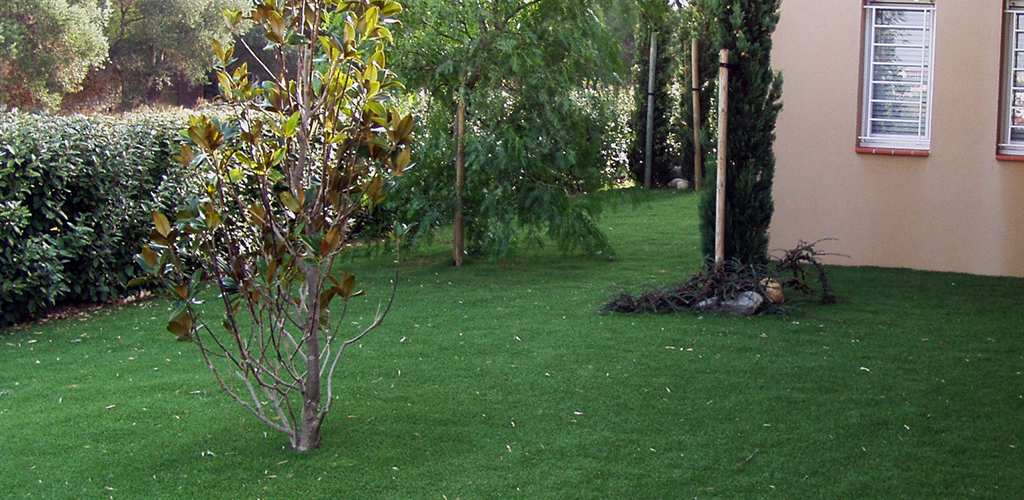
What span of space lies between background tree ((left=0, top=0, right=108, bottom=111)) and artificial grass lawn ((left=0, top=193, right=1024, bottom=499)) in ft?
71.6

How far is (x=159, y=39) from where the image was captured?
30516mm

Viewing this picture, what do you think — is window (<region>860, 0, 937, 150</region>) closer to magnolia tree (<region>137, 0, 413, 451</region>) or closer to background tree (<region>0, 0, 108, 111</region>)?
magnolia tree (<region>137, 0, 413, 451</region>)

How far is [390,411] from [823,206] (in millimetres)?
5970

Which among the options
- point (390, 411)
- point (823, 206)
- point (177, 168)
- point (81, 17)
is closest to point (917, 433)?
point (390, 411)

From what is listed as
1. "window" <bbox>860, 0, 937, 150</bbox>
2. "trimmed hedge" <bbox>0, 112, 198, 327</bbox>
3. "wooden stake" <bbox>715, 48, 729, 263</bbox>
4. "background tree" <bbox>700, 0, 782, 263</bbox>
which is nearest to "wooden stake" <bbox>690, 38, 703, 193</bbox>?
"window" <bbox>860, 0, 937, 150</bbox>

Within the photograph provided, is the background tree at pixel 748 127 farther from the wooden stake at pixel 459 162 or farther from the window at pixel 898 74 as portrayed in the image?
the wooden stake at pixel 459 162

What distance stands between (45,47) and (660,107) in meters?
18.8

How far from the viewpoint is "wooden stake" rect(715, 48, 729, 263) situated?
7.86 metres

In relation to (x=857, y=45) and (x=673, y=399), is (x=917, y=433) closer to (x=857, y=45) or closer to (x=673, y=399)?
(x=673, y=399)

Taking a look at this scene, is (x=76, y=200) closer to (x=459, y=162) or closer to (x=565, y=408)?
(x=459, y=162)

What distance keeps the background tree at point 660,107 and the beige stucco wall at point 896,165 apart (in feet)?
25.6

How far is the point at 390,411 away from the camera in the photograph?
5.05m

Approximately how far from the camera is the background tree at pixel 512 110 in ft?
29.5

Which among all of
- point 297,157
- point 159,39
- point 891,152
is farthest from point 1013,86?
point 159,39
